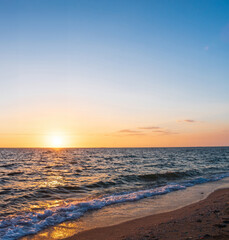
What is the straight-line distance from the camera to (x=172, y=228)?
6.93 m

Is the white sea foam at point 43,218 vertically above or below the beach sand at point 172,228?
below

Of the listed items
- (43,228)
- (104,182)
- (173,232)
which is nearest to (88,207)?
(43,228)

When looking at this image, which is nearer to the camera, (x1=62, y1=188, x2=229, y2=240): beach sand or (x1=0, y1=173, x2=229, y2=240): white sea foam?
(x1=62, y1=188, x2=229, y2=240): beach sand

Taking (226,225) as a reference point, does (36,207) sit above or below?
below

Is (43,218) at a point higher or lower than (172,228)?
lower

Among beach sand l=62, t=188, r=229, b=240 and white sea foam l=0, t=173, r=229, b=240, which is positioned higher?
beach sand l=62, t=188, r=229, b=240

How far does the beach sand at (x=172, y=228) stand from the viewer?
617 centimetres

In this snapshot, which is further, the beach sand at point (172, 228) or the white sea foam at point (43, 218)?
the white sea foam at point (43, 218)

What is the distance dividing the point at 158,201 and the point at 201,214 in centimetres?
371

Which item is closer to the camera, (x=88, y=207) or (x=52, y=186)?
(x=88, y=207)

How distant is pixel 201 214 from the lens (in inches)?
332

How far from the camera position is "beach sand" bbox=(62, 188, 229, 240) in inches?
243

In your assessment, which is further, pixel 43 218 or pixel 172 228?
pixel 43 218

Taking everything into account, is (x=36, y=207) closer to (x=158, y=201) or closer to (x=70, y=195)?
(x=70, y=195)
